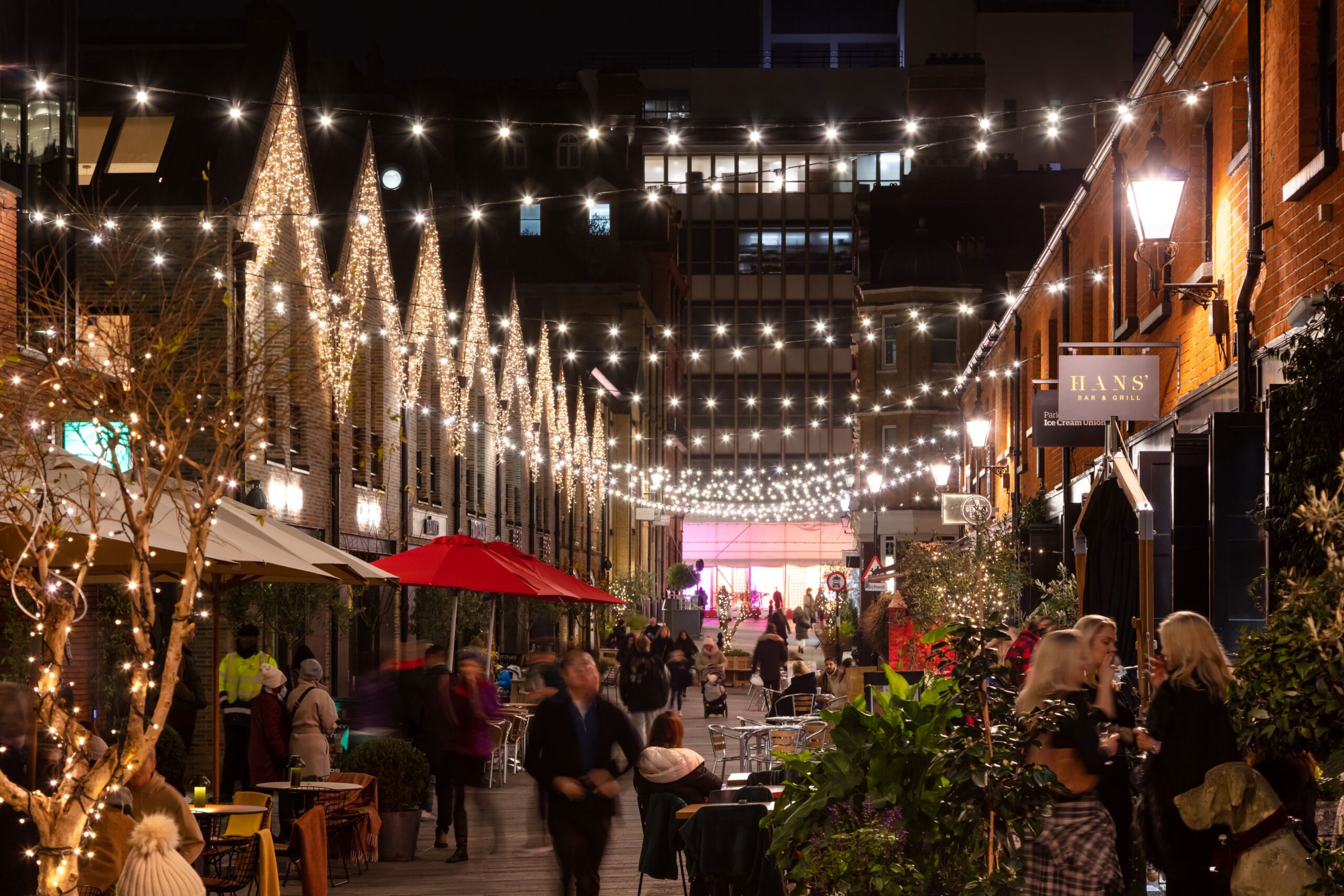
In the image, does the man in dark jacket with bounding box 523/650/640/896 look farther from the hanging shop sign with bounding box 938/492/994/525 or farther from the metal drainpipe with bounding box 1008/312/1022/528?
the metal drainpipe with bounding box 1008/312/1022/528

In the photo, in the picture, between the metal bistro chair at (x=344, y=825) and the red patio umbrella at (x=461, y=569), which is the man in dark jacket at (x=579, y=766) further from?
the red patio umbrella at (x=461, y=569)

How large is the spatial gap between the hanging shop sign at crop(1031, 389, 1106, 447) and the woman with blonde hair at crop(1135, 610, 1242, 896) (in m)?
10.5

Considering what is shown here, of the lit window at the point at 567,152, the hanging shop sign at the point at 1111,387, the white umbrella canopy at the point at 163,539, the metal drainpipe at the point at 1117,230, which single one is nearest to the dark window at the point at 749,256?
the lit window at the point at 567,152

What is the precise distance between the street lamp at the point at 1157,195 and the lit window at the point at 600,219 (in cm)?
4660

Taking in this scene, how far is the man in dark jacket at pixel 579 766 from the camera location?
8.15 m

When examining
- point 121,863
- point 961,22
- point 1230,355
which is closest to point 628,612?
point 961,22

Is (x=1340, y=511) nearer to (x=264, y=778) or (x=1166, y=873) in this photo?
(x=1166, y=873)

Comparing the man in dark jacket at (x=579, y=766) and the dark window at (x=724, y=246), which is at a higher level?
the dark window at (x=724, y=246)

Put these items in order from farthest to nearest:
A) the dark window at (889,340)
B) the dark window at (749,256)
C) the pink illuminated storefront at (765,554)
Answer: the dark window at (749,256)
the pink illuminated storefront at (765,554)
the dark window at (889,340)

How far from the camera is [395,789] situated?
12352mm

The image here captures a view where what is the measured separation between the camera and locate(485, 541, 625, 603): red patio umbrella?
55.0 feet

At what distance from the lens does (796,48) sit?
76.5 meters

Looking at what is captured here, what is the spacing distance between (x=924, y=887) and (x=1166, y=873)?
1026 mm

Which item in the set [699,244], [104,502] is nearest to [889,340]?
[699,244]
